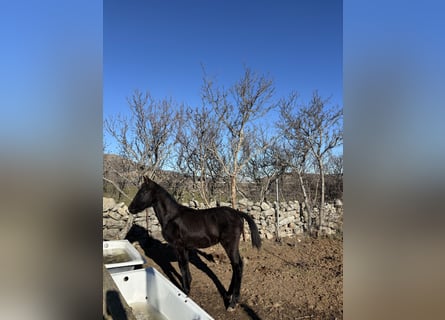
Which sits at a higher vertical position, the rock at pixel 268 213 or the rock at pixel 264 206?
the rock at pixel 264 206

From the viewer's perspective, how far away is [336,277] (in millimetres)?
3975

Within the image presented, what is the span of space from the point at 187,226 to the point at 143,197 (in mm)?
679

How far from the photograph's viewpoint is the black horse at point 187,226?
3.34 m

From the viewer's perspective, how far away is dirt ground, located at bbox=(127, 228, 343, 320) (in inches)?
123

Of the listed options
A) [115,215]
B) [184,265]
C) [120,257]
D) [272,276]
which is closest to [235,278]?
[184,265]

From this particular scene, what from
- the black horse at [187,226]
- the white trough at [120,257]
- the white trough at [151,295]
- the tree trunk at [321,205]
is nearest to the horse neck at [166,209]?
the black horse at [187,226]

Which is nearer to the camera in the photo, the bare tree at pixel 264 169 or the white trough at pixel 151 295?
the white trough at pixel 151 295

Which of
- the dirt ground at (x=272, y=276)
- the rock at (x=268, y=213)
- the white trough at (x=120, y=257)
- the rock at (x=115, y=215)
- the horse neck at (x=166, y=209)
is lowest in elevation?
the dirt ground at (x=272, y=276)

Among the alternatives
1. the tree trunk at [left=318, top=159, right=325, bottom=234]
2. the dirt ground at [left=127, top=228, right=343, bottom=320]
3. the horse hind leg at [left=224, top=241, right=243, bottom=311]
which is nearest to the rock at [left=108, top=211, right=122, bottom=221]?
the dirt ground at [left=127, top=228, right=343, bottom=320]

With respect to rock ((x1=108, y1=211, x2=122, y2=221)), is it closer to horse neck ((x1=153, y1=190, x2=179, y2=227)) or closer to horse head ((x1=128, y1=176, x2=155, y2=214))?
horse head ((x1=128, y1=176, x2=155, y2=214))

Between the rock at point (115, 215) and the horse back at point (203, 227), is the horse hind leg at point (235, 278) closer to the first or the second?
the horse back at point (203, 227)

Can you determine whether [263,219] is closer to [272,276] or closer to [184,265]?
[272,276]
